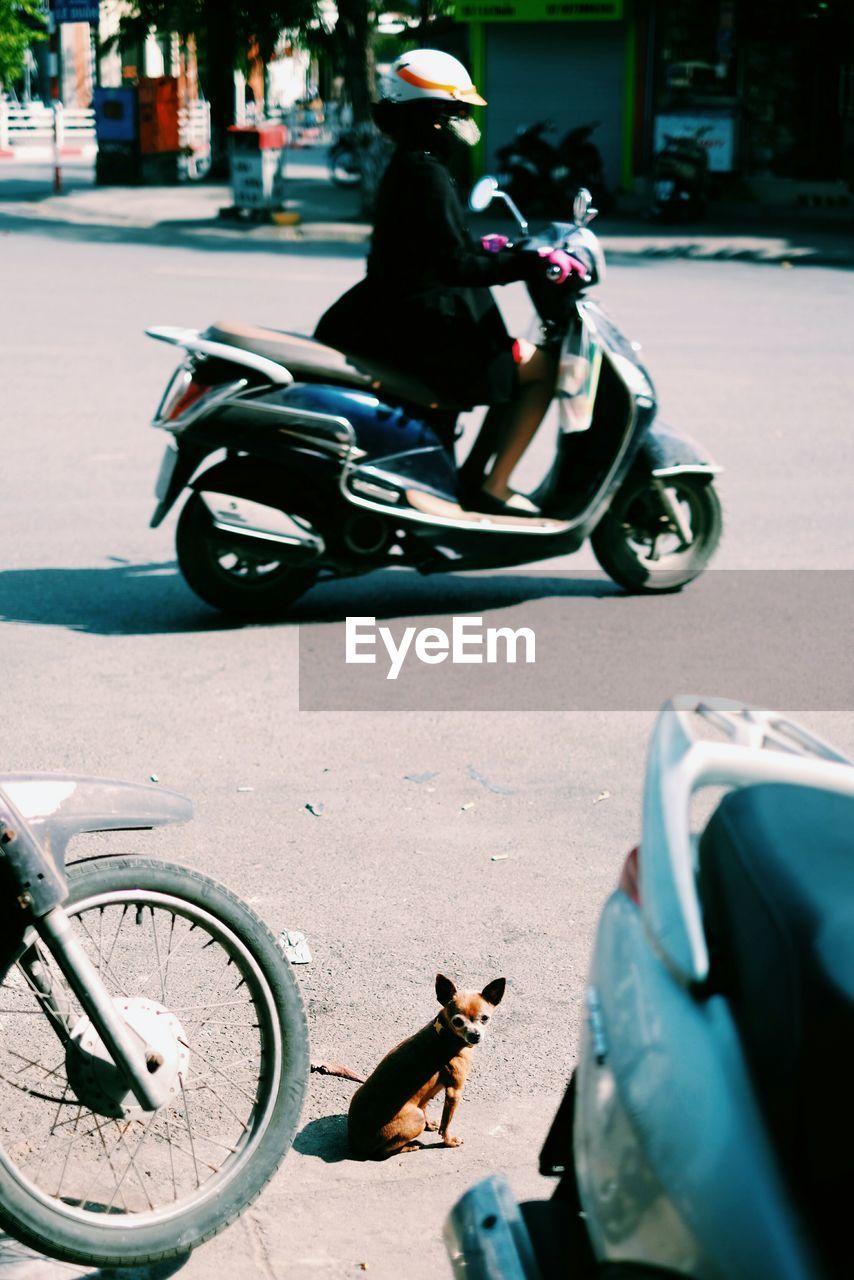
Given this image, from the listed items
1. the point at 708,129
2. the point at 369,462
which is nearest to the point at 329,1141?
the point at 369,462

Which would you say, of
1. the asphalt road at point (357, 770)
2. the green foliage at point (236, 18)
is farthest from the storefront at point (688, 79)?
the asphalt road at point (357, 770)

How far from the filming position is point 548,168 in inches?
1066

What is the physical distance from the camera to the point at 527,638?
6691 millimetres

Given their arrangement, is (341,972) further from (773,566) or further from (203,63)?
(203,63)

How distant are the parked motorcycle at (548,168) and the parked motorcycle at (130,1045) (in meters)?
24.9

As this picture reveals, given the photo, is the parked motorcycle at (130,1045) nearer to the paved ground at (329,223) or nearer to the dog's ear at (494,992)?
the dog's ear at (494,992)

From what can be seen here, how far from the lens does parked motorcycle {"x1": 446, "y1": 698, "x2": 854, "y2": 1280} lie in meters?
1.70

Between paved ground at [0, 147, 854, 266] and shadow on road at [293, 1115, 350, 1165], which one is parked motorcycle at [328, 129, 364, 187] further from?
shadow on road at [293, 1115, 350, 1165]

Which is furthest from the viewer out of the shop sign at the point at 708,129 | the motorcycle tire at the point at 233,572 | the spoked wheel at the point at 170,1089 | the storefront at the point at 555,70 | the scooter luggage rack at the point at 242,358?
the storefront at the point at 555,70

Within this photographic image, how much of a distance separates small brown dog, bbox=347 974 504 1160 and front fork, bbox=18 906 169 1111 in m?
0.48

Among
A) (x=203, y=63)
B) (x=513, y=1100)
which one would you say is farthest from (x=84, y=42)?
(x=513, y=1100)

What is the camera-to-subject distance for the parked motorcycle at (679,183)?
25188mm

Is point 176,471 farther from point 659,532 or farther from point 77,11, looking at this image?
point 77,11

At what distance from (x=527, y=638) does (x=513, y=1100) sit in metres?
3.37
